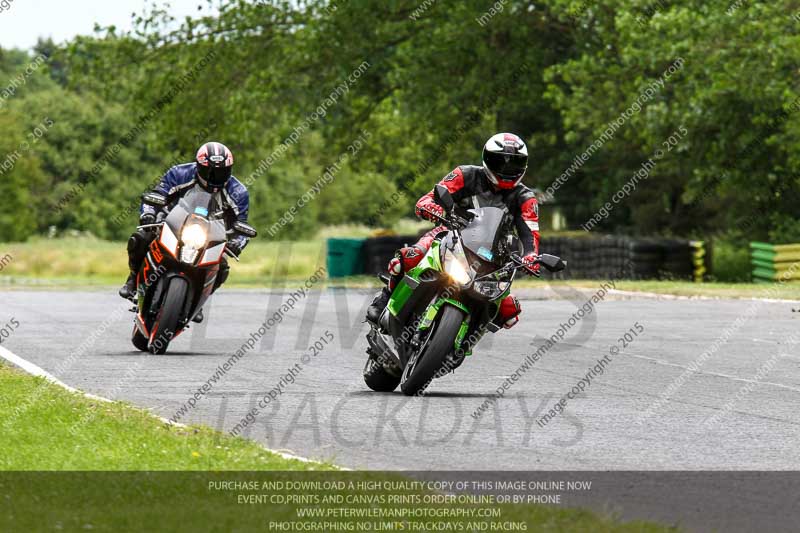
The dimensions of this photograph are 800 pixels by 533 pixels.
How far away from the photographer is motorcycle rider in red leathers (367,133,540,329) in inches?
438

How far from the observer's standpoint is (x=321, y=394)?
11586 mm

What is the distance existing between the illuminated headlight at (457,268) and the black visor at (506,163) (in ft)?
2.29

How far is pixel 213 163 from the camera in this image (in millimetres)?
14570

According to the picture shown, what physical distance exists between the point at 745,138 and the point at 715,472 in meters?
27.0

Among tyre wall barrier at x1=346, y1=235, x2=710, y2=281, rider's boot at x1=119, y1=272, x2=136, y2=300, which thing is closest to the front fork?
rider's boot at x1=119, y1=272, x2=136, y2=300

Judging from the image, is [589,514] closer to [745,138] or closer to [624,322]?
[624,322]

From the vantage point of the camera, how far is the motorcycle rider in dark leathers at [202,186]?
48.2ft

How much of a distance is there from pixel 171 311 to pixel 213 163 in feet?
4.61

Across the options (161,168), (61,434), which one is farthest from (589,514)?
(161,168)

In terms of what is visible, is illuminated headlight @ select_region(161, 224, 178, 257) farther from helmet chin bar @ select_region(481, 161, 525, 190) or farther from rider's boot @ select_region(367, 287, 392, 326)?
helmet chin bar @ select_region(481, 161, 525, 190)

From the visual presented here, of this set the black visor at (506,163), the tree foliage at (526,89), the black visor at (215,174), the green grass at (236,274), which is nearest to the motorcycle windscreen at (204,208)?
the black visor at (215,174)

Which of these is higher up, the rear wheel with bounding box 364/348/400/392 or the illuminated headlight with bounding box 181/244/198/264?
the illuminated headlight with bounding box 181/244/198/264

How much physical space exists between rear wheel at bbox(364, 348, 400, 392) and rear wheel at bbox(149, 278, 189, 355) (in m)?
3.20

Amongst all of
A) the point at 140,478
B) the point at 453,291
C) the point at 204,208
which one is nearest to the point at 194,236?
the point at 204,208
